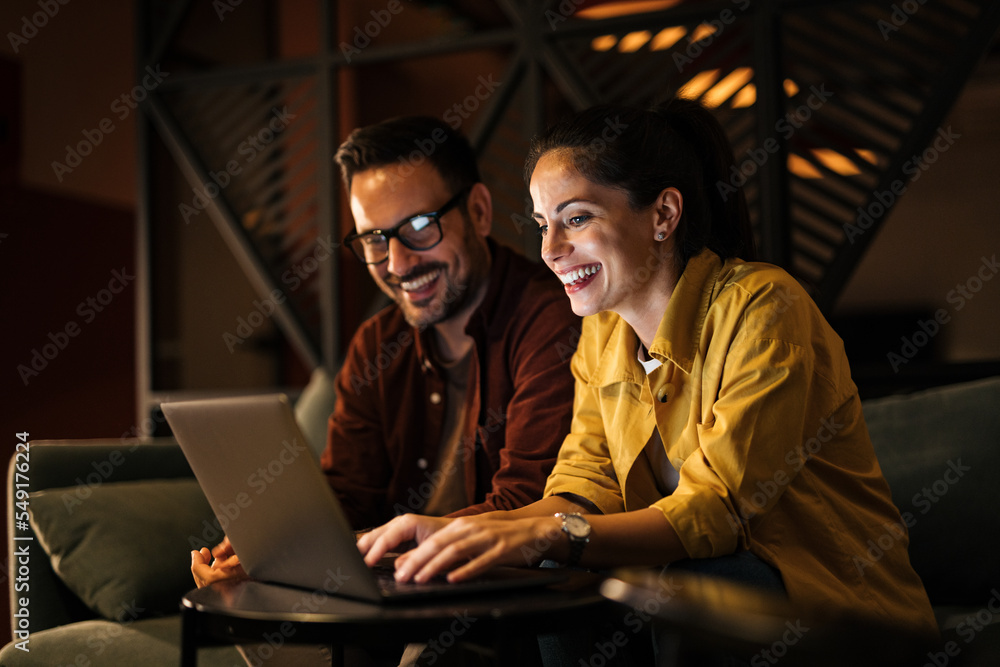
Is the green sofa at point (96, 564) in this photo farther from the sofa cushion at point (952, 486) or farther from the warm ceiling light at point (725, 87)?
the warm ceiling light at point (725, 87)

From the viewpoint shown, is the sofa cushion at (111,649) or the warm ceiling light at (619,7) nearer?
the sofa cushion at (111,649)

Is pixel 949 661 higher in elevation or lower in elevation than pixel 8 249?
lower

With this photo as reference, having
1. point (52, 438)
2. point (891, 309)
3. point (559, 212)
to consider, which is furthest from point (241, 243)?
point (891, 309)

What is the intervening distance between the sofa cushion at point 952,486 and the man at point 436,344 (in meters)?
0.70

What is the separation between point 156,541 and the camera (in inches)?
75.9

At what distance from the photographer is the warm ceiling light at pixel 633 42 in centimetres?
266

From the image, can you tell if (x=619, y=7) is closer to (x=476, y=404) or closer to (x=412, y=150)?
(x=412, y=150)

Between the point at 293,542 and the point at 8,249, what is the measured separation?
2542 millimetres

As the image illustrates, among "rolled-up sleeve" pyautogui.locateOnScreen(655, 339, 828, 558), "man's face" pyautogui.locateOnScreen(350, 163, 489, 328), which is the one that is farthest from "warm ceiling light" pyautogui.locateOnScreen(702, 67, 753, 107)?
"rolled-up sleeve" pyautogui.locateOnScreen(655, 339, 828, 558)

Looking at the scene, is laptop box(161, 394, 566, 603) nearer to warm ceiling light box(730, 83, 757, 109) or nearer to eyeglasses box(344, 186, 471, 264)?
eyeglasses box(344, 186, 471, 264)

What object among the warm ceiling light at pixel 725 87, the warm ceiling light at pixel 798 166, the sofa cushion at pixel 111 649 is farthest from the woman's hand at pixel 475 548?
the warm ceiling light at pixel 798 166

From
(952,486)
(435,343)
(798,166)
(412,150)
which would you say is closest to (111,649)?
(435,343)

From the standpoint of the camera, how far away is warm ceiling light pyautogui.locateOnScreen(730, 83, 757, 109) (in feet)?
8.04

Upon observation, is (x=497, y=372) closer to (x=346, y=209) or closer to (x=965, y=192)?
(x=346, y=209)
